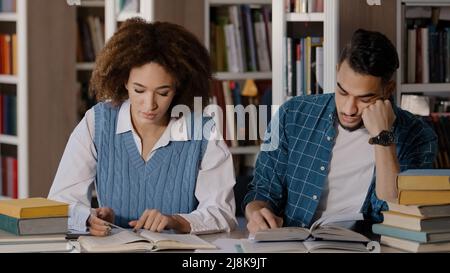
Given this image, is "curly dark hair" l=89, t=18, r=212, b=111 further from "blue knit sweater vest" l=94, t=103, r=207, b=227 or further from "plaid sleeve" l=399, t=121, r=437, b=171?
"plaid sleeve" l=399, t=121, r=437, b=171

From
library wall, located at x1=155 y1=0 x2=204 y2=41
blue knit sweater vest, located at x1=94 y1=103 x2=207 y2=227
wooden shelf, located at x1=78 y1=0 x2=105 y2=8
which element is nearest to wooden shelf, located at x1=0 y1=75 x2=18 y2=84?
wooden shelf, located at x1=78 y1=0 x2=105 y2=8

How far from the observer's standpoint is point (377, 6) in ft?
10.8

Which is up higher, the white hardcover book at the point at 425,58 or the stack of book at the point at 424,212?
the white hardcover book at the point at 425,58

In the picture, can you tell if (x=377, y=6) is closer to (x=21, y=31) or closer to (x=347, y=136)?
(x=347, y=136)

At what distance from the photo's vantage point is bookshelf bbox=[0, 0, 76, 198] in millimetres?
4289

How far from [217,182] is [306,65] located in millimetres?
1278

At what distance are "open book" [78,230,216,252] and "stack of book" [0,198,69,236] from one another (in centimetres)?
6

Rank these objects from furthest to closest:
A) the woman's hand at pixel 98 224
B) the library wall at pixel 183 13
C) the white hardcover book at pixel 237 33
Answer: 1. the white hardcover book at pixel 237 33
2. the library wall at pixel 183 13
3. the woman's hand at pixel 98 224

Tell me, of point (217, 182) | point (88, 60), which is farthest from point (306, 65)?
point (88, 60)

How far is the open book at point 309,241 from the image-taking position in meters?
1.97

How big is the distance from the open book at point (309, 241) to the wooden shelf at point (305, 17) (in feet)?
5.12

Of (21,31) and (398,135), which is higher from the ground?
(21,31)

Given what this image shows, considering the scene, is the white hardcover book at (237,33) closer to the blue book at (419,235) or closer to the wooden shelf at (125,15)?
the wooden shelf at (125,15)

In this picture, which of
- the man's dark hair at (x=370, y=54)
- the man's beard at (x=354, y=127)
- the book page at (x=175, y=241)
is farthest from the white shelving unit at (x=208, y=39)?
the book page at (x=175, y=241)
